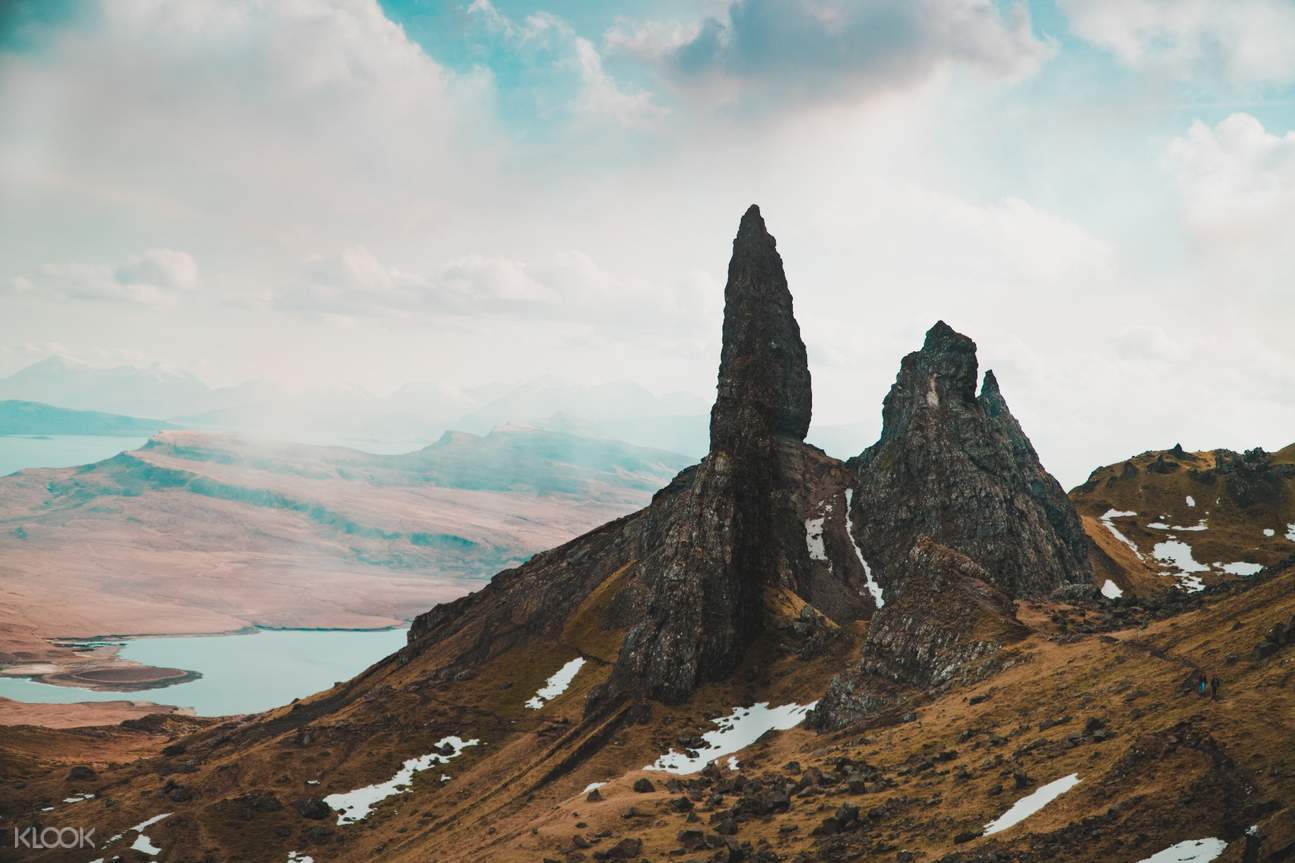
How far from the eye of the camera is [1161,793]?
39000 millimetres

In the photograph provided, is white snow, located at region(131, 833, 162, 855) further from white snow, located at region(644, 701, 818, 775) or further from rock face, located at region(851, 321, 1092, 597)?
rock face, located at region(851, 321, 1092, 597)

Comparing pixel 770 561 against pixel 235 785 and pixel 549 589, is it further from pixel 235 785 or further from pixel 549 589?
pixel 235 785

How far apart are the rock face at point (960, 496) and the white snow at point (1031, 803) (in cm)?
11927

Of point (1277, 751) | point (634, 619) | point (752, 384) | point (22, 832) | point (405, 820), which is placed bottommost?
point (22, 832)

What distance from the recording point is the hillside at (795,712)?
45344mm

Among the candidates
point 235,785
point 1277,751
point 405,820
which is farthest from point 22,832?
point 1277,751

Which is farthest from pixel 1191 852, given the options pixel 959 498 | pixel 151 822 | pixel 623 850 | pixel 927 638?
pixel 959 498

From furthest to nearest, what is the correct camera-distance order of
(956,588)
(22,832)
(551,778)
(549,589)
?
(549,589), (22,832), (551,778), (956,588)

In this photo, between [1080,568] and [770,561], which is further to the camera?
[1080,568]

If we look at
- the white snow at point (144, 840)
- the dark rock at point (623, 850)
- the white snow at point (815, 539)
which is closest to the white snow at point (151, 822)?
the white snow at point (144, 840)

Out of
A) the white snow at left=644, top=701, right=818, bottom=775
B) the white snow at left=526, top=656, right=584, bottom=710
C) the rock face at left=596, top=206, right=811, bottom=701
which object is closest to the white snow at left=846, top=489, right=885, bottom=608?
the rock face at left=596, top=206, right=811, bottom=701

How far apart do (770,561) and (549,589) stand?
60.8 m

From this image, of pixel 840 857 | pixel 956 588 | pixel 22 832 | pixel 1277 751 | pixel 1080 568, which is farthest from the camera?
pixel 1080 568

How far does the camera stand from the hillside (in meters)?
45.3
